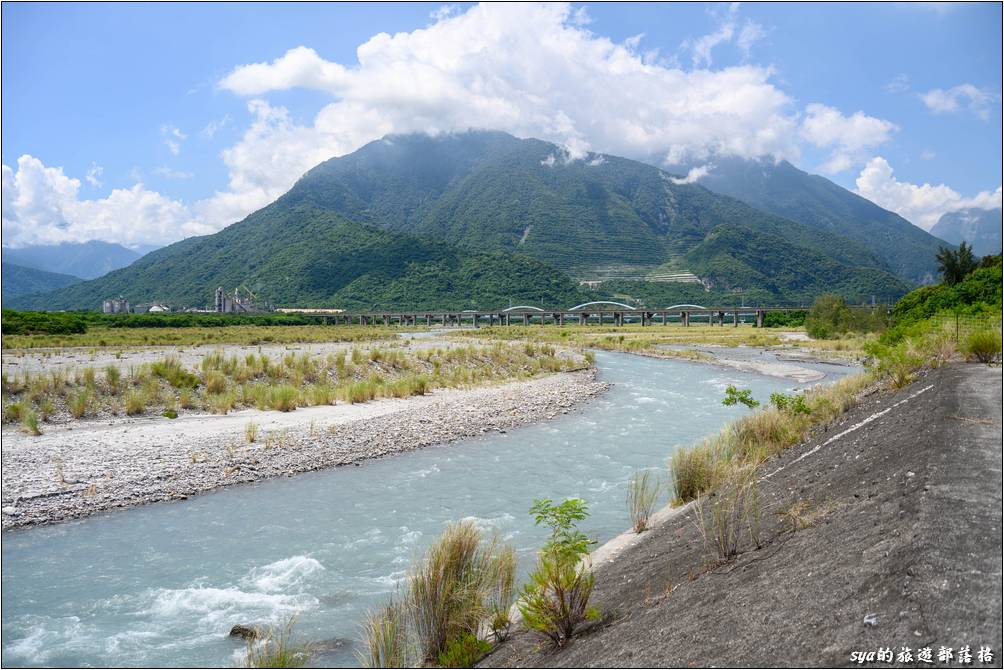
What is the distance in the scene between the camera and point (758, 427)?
1293cm

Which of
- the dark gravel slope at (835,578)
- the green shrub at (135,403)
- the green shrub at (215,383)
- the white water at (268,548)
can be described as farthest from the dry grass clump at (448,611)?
the green shrub at (215,383)

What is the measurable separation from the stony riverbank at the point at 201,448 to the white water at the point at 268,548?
58 centimetres

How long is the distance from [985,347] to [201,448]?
18.2 metres

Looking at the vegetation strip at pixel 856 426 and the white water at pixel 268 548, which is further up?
the vegetation strip at pixel 856 426

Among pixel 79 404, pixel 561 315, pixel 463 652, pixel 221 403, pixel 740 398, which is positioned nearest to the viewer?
pixel 463 652

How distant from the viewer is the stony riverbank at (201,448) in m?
11.3

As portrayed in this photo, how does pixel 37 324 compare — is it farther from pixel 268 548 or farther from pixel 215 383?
pixel 268 548

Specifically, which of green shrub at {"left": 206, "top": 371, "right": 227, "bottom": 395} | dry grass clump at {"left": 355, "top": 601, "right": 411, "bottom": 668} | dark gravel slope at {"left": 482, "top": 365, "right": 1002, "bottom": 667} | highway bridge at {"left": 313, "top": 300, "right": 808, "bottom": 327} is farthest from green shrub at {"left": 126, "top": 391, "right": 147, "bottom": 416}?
highway bridge at {"left": 313, "top": 300, "right": 808, "bottom": 327}

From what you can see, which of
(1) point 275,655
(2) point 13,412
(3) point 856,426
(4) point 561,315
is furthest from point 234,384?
(4) point 561,315

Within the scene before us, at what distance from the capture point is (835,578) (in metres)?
4.43

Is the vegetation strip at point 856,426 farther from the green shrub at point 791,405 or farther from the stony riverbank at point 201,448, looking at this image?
the stony riverbank at point 201,448

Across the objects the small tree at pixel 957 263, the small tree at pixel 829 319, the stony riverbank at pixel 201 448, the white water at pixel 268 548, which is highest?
the small tree at pixel 957 263

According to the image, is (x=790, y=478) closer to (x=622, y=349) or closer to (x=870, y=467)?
(x=870, y=467)

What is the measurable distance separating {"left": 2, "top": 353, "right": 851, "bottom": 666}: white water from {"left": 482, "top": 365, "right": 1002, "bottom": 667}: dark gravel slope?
2550 mm
